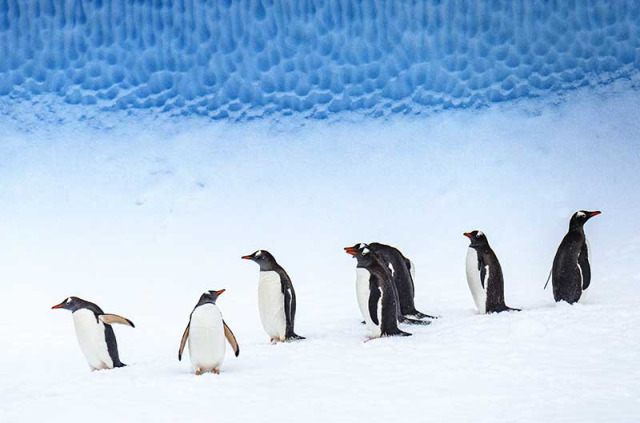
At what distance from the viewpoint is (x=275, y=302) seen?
217 inches

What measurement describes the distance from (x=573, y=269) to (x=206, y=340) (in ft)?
8.20

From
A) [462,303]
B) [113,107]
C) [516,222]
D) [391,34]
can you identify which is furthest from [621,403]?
[113,107]

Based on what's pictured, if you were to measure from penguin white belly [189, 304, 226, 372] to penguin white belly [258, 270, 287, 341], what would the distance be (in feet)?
2.70

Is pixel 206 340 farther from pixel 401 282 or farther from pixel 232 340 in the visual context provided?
pixel 401 282

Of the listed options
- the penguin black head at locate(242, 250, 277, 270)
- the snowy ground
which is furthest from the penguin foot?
the penguin black head at locate(242, 250, 277, 270)

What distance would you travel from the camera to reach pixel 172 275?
328 inches

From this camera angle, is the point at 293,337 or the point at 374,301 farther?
the point at 293,337

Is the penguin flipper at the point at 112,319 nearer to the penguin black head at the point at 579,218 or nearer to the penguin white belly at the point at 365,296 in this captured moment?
the penguin white belly at the point at 365,296

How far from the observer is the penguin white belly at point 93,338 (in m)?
5.14

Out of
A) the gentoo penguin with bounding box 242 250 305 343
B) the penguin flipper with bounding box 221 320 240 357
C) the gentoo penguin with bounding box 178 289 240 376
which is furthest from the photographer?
the gentoo penguin with bounding box 242 250 305 343

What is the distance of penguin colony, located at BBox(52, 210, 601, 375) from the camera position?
470cm

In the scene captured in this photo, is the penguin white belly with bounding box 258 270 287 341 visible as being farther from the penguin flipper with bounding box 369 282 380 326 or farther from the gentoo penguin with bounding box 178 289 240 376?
the gentoo penguin with bounding box 178 289 240 376

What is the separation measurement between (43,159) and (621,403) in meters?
8.01

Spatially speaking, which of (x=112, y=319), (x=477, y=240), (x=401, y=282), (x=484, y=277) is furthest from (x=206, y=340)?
(x=477, y=240)
